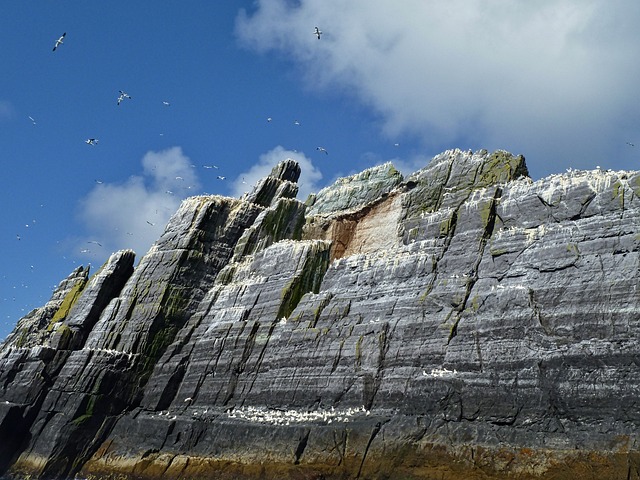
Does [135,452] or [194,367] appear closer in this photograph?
[135,452]

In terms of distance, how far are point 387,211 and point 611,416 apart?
3018cm

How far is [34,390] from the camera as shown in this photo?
43.5 m

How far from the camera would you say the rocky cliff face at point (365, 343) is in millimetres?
25672

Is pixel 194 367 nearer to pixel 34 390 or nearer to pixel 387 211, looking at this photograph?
pixel 34 390

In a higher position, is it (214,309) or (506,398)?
(214,309)

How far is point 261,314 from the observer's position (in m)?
42.9

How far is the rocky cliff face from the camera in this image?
25.7 metres

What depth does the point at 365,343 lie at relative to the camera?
113 ft

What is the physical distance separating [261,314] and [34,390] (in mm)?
17662

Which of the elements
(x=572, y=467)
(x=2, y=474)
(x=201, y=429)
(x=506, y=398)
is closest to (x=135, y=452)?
(x=201, y=429)

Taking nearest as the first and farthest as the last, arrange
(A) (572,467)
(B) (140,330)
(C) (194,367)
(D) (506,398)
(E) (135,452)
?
(A) (572,467) → (D) (506,398) → (E) (135,452) → (C) (194,367) → (B) (140,330)

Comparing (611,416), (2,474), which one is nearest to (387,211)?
(611,416)

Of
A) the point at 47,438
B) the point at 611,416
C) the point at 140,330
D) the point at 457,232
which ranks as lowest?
the point at 47,438

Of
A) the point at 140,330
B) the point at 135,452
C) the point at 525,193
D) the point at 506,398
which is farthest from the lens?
the point at 140,330
